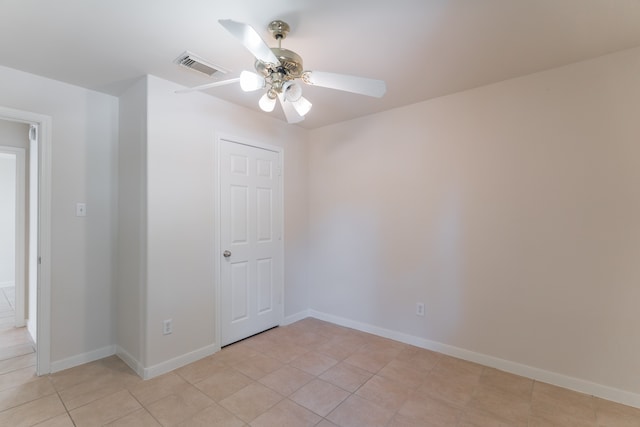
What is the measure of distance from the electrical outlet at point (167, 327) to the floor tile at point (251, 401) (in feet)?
2.59

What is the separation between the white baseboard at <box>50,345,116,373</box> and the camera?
2.37m

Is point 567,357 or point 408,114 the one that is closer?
point 567,357

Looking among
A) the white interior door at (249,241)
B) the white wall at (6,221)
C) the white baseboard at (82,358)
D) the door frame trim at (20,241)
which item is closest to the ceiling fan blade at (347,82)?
the white interior door at (249,241)

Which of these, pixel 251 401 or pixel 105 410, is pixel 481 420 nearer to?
pixel 251 401

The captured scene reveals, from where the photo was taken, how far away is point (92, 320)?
2564mm

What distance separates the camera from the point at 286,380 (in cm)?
226

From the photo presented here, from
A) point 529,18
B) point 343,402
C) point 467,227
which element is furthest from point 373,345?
point 529,18

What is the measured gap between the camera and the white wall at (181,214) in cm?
233

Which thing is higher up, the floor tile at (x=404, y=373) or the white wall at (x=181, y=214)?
the white wall at (x=181, y=214)

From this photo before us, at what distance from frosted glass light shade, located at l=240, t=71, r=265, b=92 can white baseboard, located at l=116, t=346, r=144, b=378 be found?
7.57ft

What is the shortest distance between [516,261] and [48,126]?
13.2 ft

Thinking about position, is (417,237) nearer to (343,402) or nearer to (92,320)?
(343,402)

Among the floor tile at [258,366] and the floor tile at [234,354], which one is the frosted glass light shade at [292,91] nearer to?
the floor tile at [258,366]

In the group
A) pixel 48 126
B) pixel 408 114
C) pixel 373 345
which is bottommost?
pixel 373 345
